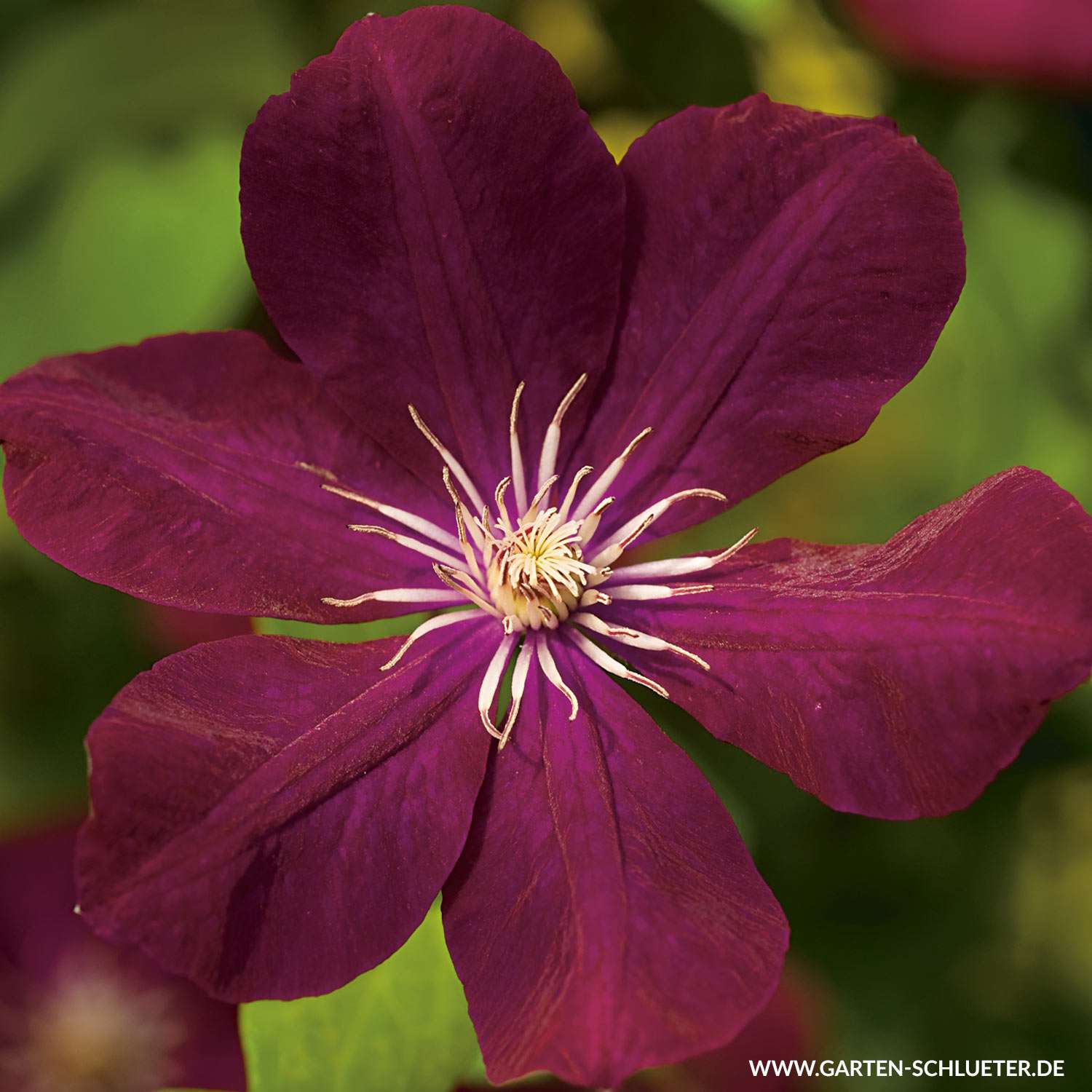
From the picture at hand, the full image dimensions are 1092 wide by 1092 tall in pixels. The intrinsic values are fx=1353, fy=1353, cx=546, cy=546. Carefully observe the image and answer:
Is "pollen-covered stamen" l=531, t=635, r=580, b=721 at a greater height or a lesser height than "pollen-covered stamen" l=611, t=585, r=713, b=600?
lesser

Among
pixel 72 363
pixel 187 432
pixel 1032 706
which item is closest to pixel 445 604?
pixel 187 432

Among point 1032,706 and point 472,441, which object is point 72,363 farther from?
point 1032,706

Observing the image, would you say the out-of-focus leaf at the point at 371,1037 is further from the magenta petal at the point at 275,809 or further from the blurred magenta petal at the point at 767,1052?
the blurred magenta petal at the point at 767,1052

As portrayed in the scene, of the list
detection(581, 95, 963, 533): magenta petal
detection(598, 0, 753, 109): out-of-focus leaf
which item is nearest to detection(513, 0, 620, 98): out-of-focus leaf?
detection(598, 0, 753, 109): out-of-focus leaf

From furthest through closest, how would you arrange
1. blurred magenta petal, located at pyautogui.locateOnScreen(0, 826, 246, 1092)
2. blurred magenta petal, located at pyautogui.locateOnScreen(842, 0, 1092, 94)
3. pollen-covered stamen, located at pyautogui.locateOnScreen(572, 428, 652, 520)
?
blurred magenta petal, located at pyautogui.locateOnScreen(842, 0, 1092, 94) < blurred magenta petal, located at pyautogui.locateOnScreen(0, 826, 246, 1092) < pollen-covered stamen, located at pyautogui.locateOnScreen(572, 428, 652, 520)

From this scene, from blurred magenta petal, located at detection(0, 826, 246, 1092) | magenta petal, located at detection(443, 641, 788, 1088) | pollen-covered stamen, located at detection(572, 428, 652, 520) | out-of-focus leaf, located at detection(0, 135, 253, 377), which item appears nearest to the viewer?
magenta petal, located at detection(443, 641, 788, 1088)

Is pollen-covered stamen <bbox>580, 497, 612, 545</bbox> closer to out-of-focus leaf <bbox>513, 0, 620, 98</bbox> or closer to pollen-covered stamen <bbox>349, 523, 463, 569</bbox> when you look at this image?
pollen-covered stamen <bbox>349, 523, 463, 569</bbox>

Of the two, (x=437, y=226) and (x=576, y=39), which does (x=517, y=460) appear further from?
(x=576, y=39)
